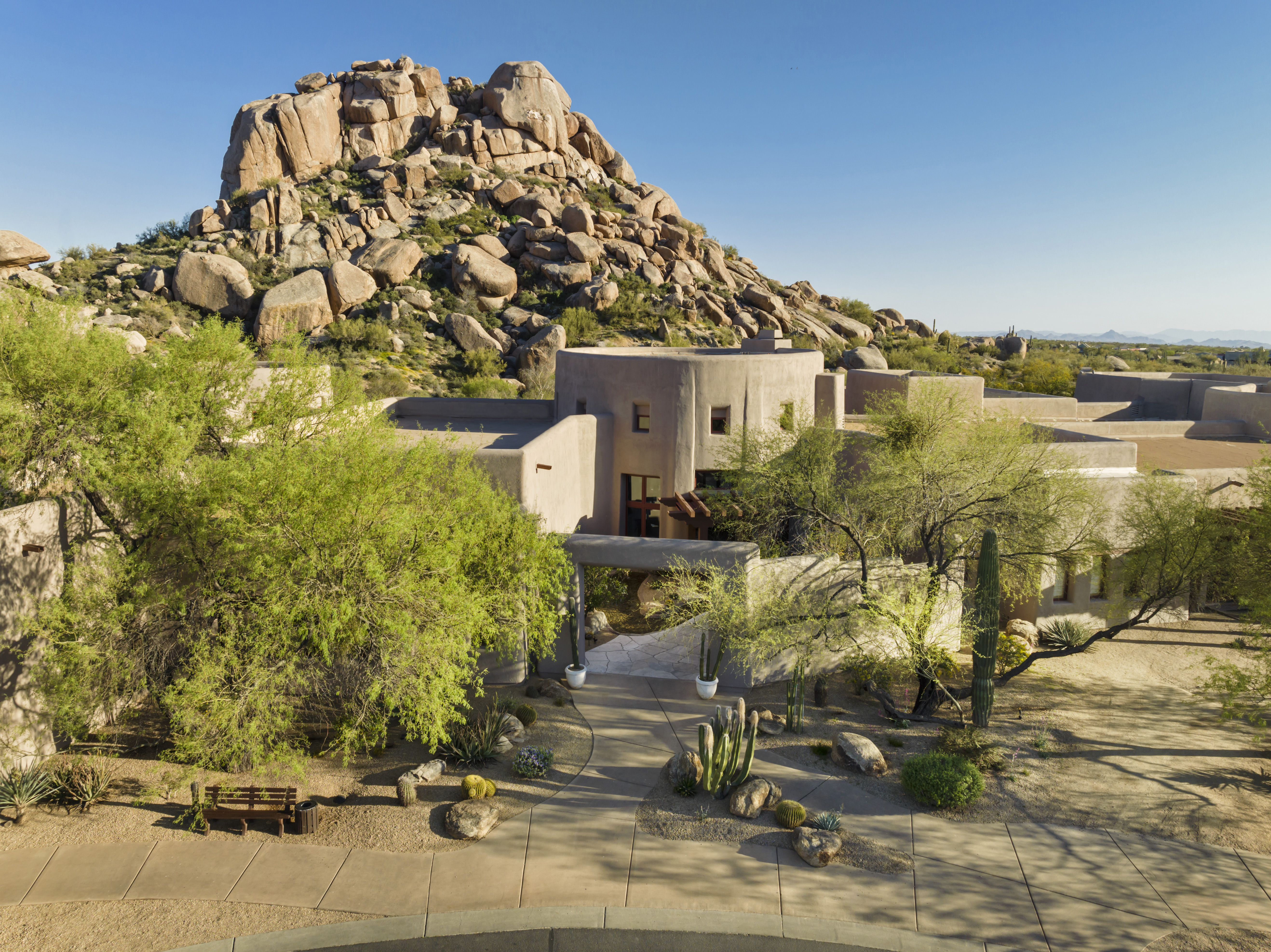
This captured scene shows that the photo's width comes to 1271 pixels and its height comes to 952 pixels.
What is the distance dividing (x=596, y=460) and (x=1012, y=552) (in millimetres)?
10930

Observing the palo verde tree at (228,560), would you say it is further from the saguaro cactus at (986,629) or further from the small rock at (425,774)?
the saguaro cactus at (986,629)

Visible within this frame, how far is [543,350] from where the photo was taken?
43.8 m

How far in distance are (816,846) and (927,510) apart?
22.8 ft

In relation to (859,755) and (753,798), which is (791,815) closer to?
(753,798)

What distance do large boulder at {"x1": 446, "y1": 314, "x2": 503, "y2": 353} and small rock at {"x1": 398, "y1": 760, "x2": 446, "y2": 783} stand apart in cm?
3637

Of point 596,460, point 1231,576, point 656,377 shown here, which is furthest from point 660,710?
point 1231,576

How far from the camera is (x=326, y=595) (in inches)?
398

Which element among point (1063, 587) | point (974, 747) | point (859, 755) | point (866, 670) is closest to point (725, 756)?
point (859, 755)

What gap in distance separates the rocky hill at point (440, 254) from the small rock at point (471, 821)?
1138 inches

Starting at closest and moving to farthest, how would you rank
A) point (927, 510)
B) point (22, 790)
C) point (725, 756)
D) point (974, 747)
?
point (22, 790) → point (725, 756) → point (974, 747) → point (927, 510)

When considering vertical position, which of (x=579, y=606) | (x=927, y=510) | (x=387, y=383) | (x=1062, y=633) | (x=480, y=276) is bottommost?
(x=1062, y=633)

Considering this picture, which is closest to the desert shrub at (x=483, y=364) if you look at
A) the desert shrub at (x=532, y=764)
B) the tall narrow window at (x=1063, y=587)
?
the tall narrow window at (x=1063, y=587)

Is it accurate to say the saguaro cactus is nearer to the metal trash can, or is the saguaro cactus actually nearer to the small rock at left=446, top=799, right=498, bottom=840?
the small rock at left=446, top=799, right=498, bottom=840

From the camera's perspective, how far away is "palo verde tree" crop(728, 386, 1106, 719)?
14.0 metres
